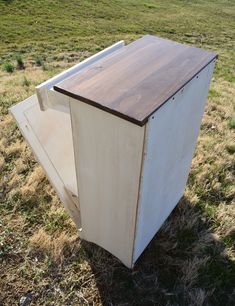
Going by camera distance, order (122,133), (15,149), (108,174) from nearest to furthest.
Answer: (122,133) < (108,174) < (15,149)

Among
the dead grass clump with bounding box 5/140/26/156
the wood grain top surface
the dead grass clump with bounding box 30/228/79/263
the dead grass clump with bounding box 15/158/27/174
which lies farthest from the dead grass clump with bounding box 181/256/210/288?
the dead grass clump with bounding box 5/140/26/156

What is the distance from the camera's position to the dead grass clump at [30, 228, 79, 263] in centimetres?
243

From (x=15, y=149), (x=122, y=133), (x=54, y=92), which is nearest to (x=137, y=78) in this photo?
(x=122, y=133)

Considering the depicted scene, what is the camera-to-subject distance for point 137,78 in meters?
1.77

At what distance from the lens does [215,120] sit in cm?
436

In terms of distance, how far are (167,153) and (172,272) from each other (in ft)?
3.30

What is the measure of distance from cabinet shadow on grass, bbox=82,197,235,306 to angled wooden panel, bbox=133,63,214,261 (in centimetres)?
16

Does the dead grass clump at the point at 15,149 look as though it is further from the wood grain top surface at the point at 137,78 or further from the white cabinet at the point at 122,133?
the wood grain top surface at the point at 137,78

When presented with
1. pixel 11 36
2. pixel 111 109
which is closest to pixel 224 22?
pixel 11 36

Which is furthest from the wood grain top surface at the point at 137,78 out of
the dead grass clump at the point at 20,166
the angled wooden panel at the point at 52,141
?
the dead grass clump at the point at 20,166

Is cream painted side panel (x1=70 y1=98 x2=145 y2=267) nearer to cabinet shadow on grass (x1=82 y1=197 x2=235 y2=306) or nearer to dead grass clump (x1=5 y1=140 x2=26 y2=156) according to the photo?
cabinet shadow on grass (x1=82 y1=197 x2=235 y2=306)

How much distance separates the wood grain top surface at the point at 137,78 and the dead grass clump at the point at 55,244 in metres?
1.36

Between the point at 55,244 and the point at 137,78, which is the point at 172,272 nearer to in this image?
the point at 55,244

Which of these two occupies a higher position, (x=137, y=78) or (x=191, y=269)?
(x=137, y=78)
